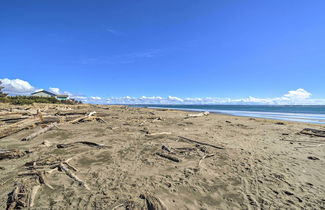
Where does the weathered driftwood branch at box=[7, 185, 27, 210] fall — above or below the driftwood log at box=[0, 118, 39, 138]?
below

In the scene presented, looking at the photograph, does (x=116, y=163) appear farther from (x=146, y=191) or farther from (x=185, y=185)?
(x=185, y=185)

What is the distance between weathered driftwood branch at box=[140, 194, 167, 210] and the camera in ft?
9.91

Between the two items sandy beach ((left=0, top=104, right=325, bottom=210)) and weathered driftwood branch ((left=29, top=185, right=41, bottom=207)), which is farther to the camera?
sandy beach ((left=0, top=104, right=325, bottom=210))

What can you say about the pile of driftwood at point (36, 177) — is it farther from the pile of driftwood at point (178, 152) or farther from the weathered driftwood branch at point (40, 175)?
the pile of driftwood at point (178, 152)

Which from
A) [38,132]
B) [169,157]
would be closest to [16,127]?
[38,132]

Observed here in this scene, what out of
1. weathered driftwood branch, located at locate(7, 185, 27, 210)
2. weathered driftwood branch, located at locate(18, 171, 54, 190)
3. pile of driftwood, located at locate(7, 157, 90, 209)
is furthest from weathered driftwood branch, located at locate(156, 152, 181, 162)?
weathered driftwood branch, located at locate(7, 185, 27, 210)

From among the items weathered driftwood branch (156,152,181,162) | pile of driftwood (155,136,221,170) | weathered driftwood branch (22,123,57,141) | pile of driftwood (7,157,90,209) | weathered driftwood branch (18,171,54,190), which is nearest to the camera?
pile of driftwood (7,157,90,209)

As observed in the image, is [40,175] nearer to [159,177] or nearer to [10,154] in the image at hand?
[10,154]

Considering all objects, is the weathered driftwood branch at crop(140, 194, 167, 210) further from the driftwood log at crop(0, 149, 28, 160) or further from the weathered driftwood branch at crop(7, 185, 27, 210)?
the driftwood log at crop(0, 149, 28, 160)

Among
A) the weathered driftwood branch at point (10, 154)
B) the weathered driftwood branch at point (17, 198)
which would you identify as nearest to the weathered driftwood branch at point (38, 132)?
the weathered driftwood branch at point (10, 154)

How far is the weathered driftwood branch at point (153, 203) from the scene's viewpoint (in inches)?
119

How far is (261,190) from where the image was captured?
12.4 feet

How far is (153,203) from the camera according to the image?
3131 mm

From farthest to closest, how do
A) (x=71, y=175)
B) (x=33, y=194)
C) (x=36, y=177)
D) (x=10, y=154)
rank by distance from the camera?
(x=10, y=154)
(x=71, y=175)
(x=36, y=177)
(x=33, y=194)
